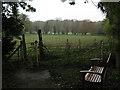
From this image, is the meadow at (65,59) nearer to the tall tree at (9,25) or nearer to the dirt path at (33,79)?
the dirt path at (33,79)

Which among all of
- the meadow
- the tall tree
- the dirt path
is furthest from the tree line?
the dirt path

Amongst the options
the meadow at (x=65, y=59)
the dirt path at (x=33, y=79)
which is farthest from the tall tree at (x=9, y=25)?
the meadow at (x=65, y=59)

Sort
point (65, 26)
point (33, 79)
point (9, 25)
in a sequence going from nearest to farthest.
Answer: point (33, 79)
point (9, 25)
point (65, 26)

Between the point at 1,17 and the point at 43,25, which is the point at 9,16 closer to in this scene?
the point at 1,17

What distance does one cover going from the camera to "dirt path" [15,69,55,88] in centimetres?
465

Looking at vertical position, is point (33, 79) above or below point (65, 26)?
below

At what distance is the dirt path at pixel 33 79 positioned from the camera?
4.65 meters

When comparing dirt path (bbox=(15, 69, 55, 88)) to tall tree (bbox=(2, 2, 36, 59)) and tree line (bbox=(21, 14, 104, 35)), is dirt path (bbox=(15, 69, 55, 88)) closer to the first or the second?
tall tree (bbox=(2, 2, 36, 59))

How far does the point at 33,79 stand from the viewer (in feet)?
17.3

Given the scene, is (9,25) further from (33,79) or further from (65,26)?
(65,26)

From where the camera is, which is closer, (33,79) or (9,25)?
(33,79)

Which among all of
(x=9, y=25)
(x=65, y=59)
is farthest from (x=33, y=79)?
(x=65, y=59)

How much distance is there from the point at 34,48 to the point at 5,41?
1813 mm

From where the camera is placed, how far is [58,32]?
26.3ft
